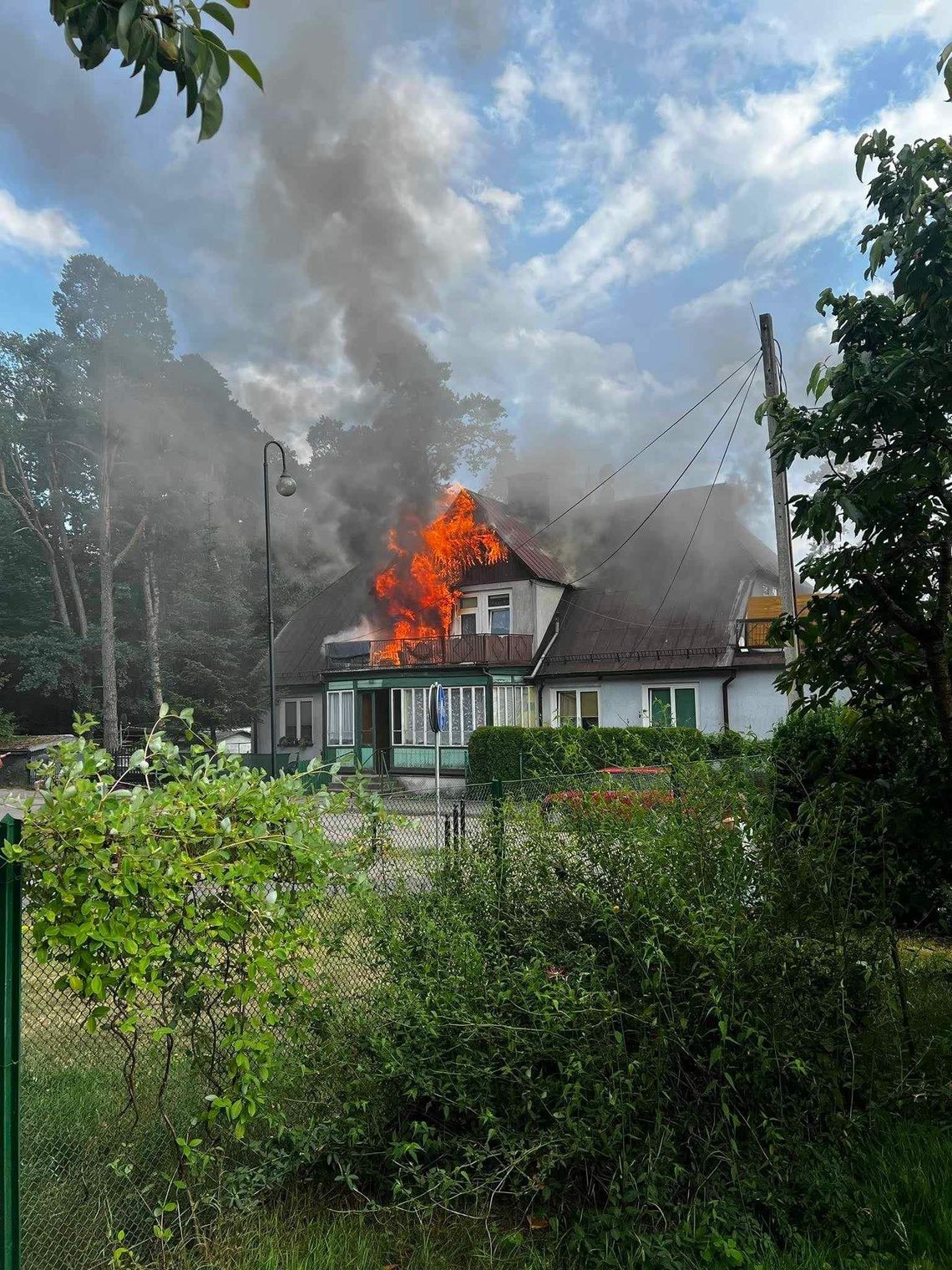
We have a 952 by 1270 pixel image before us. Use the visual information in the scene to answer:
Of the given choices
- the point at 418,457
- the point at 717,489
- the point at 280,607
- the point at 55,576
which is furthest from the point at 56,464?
the point at 717,489

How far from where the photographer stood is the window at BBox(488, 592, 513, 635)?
88.0ft

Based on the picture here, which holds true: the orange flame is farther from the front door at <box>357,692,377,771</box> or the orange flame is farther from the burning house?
the front door at <box>357,692,377,771</box>

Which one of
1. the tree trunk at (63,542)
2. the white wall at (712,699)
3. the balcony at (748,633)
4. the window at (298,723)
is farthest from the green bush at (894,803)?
the tree trunk at (63,542)

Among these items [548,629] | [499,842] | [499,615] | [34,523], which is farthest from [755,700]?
[34,523]

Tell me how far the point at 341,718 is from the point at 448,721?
510 centimetres

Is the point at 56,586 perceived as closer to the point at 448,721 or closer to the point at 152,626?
the point at 152,626

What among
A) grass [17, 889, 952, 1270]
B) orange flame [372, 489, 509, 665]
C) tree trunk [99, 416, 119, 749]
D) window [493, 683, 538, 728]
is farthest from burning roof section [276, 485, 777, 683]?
grass [17, 889, 952, 1270]

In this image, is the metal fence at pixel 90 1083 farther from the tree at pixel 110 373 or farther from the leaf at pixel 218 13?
the tree at pixel 110 373

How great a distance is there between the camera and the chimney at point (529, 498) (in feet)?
94.3

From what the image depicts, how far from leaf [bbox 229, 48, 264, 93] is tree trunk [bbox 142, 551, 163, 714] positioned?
3252 centimetres

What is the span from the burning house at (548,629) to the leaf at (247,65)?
20562 mm

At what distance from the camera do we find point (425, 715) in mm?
26406

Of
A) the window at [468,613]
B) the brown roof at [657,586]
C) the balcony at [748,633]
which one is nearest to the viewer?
A: the balcony at [748,633]

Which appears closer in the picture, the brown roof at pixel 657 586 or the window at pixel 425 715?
the brown roof at pixel 657 586
